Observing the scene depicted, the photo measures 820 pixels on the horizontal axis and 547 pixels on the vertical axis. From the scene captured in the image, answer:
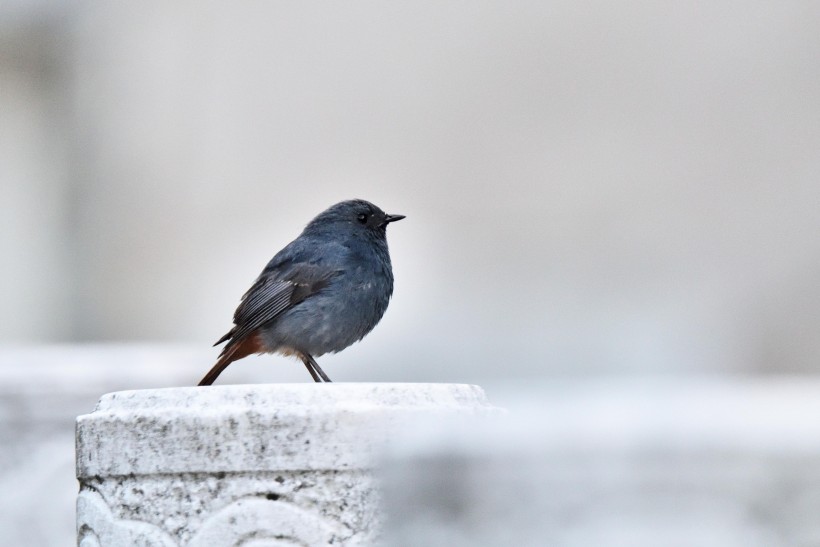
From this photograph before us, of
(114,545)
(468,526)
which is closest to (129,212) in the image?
(114,545)

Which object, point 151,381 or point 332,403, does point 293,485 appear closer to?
point 332,403

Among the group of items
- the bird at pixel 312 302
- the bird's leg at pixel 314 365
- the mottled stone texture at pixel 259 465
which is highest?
the bird at pixel 312 302

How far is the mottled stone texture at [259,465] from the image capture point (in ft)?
9.11

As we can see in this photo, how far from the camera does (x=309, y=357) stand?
469cm

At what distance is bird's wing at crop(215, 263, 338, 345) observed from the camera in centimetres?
461

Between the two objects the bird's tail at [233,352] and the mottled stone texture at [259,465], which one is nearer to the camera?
the mottled stone texture at [259,465]

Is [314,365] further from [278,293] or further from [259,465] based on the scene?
[259,465]

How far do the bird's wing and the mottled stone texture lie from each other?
5.66ft

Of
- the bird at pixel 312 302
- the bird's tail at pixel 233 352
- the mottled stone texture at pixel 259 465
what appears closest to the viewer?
the mottled stone texture at pixel 259 465

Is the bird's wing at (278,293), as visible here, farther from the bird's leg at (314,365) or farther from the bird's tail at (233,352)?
the bird's leg at (314,365)

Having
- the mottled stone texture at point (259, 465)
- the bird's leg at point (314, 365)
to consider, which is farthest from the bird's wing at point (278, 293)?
the mottled stone texture at point (259, 465)

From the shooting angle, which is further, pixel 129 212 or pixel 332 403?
pixel 129 212

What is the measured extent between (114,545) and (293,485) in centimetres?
42

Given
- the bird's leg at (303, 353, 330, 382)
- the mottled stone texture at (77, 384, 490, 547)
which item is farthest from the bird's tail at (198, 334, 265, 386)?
the mottled stone texture at (77, 384, 490, 547)
